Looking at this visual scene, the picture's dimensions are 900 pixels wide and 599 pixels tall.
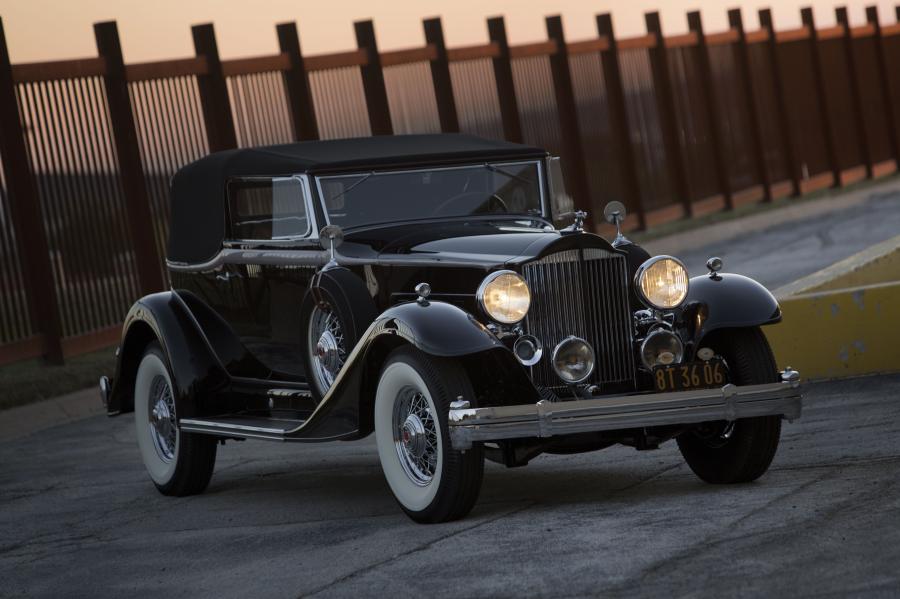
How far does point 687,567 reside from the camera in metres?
4.83

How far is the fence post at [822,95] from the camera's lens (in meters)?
30.9

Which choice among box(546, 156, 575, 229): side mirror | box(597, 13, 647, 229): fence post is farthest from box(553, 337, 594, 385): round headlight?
box(597, 13, 647, 229): fence post

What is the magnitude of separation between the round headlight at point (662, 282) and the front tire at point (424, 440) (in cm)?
97

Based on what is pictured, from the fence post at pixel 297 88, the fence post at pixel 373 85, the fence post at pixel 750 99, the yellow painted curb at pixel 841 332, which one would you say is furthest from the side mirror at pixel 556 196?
the fence post at pixel 750 99

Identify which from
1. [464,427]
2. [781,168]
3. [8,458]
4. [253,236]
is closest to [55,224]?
[8,458]

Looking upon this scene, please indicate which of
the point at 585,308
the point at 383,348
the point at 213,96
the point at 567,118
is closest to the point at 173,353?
the point at 383,348

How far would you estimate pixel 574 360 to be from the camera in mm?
6270

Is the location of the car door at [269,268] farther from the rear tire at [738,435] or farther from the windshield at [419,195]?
the rear tire at [738,435]

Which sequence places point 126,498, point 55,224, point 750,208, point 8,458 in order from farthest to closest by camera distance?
point 750,208
point 55,224
point 8,458
point 126,498

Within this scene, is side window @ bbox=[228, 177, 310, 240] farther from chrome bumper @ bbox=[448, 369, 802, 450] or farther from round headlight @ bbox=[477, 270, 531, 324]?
chrome bumper @ bbox=[448, 369, 802, 450]

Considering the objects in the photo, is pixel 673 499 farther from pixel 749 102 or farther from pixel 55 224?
pixel 749 102

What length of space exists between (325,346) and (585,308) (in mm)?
1301

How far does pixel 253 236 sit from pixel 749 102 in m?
21.3

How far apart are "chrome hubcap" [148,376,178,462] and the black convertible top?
73 cm
